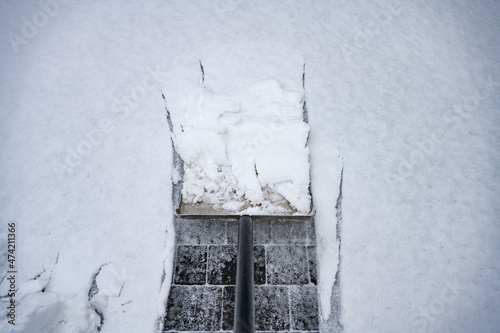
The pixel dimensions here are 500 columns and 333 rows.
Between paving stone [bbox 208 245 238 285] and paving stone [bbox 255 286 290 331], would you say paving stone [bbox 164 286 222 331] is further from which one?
paving stone [bbox 255 286 290 331]

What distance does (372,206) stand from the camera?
1888 mm

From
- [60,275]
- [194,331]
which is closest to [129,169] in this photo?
[60,275]

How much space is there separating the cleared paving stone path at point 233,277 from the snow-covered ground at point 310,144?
0.33 ft

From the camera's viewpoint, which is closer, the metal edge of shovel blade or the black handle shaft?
the black handle shaft

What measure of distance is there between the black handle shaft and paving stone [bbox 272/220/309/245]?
0.98 feet

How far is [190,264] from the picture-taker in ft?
5.56

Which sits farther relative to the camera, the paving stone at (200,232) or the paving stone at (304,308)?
the paving stone at (200,232)

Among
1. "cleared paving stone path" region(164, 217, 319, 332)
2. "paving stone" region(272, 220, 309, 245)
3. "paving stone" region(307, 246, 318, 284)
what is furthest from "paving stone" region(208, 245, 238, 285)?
"paving stone" region(307, 246, 318, 284)

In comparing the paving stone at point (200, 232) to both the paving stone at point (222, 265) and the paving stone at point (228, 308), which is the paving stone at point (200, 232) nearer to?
the paving stone at point (222, 265)

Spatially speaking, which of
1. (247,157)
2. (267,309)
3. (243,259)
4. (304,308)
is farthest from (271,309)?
(247,157)

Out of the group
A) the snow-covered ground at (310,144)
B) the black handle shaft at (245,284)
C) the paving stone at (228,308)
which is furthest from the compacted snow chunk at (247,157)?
the paving stone at (228,308)

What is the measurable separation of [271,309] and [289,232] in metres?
0.48

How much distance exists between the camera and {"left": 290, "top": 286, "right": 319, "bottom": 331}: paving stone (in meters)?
1.58

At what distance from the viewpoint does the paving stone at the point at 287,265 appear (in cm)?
166
